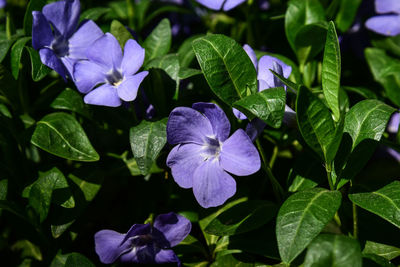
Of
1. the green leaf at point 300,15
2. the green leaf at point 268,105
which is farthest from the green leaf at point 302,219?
the green leaf at point 300,15

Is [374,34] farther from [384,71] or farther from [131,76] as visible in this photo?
[131,76]

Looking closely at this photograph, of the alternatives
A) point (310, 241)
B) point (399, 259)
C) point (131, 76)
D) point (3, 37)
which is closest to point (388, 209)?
point (310, 241)

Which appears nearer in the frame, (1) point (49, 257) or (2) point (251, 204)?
(2) point (251, 204)

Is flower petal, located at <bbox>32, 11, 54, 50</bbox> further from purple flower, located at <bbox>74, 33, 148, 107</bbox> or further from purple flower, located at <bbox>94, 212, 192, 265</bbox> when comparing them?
purple flower, located at <bbox>94, 212, 192, 265</bbox>

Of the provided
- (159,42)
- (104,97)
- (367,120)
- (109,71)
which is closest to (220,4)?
(159,42)

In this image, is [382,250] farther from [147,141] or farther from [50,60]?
[50,60]

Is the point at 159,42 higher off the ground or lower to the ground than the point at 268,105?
lower
